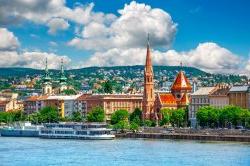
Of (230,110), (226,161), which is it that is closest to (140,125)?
(230,110)

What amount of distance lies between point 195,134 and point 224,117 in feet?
27.7

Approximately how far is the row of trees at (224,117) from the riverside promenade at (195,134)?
5.15 metres

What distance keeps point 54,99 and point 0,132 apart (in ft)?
158

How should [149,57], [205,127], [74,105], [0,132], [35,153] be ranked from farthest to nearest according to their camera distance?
[74,105] → [149,57] → [0,132] → [205,127] → [35,153]

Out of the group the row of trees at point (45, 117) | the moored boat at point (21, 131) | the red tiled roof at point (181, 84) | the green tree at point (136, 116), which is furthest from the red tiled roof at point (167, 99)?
the moored boat at point (21, 131)

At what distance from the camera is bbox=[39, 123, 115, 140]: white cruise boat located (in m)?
104

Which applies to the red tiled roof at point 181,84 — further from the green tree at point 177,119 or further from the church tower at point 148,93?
the green tree at point 177,119

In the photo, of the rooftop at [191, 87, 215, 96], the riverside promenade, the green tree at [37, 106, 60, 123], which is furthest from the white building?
the green tree at [37, 106, 60, 123]

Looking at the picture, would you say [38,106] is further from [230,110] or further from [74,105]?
[230,110]

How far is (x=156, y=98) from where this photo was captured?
451 feet

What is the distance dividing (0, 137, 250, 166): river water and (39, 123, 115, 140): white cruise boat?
19.4m

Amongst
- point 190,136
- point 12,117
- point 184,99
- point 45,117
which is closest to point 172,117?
point 184,99

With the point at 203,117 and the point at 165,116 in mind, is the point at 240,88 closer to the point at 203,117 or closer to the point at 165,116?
the point at 203,117

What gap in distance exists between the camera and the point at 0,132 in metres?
126
